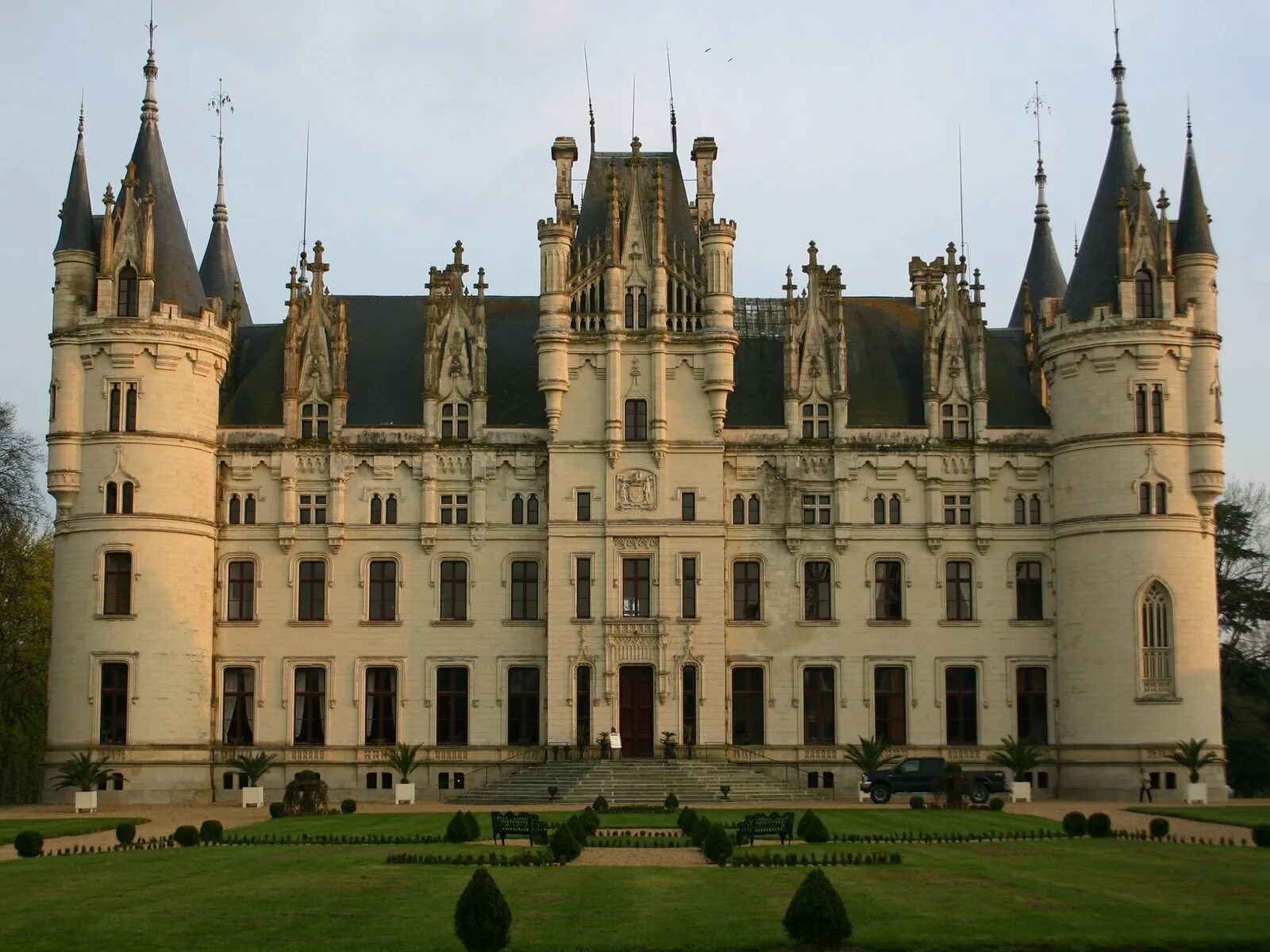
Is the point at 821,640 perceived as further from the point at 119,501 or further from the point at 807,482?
the point at 119,501

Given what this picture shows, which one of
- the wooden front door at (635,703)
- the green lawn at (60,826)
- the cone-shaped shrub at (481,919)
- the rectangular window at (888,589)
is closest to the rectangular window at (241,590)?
the green lawn at (60,826)

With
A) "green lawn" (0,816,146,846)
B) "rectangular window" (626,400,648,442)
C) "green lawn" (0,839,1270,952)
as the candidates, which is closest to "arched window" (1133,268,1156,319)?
"rectangular window" (626,400,648,442)

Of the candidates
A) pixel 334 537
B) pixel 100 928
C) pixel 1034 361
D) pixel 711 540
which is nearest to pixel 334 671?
pixel 334 537

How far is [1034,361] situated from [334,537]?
91.8 feet

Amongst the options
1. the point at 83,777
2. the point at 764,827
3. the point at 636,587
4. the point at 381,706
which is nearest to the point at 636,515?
the point at 636,587

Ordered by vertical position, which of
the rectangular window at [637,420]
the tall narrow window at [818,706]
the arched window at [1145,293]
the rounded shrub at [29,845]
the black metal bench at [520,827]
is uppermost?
the arched window at [1145,293]

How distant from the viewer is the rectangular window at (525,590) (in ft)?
217

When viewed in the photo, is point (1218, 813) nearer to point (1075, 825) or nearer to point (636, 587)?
point (1075, 825)

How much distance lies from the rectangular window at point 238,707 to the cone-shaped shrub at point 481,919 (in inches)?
1619

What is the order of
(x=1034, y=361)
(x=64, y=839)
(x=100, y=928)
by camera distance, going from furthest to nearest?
(x=1034, y=361) < (x=64, y=839) < (x=100, y=928)

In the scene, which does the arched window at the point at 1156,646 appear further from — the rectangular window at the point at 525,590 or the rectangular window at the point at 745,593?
the rectangular window at the point at 525,590

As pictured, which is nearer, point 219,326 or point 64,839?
point 64,839

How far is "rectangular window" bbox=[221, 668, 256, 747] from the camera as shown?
213 ft

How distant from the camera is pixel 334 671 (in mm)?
65562
